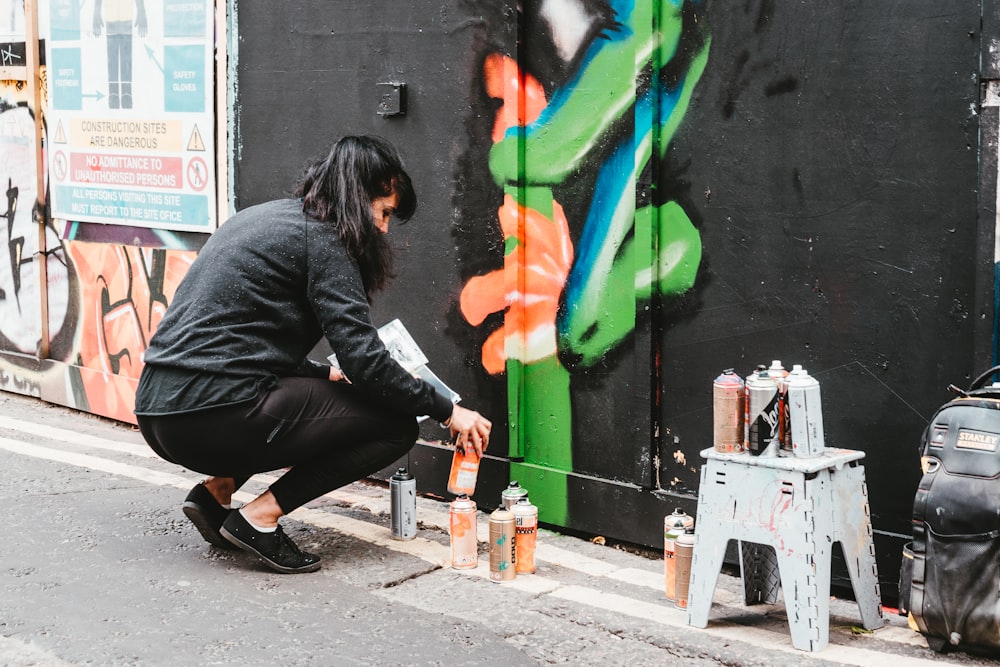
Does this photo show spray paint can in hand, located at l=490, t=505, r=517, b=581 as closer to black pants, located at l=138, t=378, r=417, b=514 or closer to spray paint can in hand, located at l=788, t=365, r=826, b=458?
black pants, located at l=138, t=378, r=417, b=514

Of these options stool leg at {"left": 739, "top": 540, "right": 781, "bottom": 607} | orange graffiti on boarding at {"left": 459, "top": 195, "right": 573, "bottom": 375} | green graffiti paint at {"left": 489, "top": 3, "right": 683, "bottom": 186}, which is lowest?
stool leg at {"left": 739, "top": 540, "right": 781, "bottom": 607}

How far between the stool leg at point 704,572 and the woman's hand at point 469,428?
3.12ft

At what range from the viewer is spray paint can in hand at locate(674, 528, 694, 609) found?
4.47m

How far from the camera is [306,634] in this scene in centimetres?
426

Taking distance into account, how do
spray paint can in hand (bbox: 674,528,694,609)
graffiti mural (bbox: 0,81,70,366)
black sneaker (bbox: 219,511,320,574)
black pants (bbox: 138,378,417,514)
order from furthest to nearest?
→ 1. graffiti mural (bbox: 0,81,70,366)
2. black sneaker (bbox: 219,511,320,574)
3. black pants (bbox: 138,378,417,514)
4. spray paint can in hand (bbox: 674,528,694,609)

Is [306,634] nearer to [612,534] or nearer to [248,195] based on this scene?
[612,534]

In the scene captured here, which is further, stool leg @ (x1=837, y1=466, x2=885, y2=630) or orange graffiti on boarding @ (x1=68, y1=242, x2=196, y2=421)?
orange graffiti on boarding @ (x1=68, y1=242, x2=196, y2=421)

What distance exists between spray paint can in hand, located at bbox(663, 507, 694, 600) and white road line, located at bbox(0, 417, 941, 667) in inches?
2.6

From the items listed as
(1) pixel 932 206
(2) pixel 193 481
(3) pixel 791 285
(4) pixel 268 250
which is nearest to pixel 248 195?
(2) pixel 193 481

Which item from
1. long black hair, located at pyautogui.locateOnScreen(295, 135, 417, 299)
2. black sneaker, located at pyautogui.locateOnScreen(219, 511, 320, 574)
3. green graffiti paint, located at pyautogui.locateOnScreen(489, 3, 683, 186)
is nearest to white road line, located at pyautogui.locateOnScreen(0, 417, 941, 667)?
black sneaker, located at pyautogui.locateOnScreen(219, 511, 320, 574)

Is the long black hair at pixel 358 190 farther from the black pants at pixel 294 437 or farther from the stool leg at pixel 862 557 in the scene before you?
the stool leg at pixel 862 557

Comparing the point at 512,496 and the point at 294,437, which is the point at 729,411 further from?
the point at 294,437

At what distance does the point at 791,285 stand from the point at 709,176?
538 millimetres

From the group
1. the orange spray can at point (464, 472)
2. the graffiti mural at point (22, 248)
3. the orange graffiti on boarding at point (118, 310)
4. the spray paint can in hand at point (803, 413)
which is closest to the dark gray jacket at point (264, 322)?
the orange spray can at point (464, 472)
